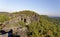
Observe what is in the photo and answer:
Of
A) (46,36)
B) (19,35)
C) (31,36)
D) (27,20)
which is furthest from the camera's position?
(27,20)

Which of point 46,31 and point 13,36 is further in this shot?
point 46,31

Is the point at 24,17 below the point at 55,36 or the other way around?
the other way around

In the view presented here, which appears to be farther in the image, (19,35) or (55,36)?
(55,36)

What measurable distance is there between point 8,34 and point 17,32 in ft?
5.12

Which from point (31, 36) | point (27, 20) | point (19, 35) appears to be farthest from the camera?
point (27, 20)

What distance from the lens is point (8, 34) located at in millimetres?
15641

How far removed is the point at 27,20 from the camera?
22203 millimetres

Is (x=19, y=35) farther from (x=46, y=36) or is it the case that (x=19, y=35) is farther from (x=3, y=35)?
(x=46, y=36)

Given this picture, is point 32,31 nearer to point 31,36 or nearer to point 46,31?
point 31,36

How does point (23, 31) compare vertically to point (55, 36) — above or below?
above

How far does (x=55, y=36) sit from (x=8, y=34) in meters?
6.07

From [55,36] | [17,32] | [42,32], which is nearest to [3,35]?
[17,32]

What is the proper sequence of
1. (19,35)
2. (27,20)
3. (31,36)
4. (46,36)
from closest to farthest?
1. (19,35)
2. (31,36)
3. (46,36)
4. (27,20)

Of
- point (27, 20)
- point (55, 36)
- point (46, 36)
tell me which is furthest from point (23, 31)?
point (27, 20)
